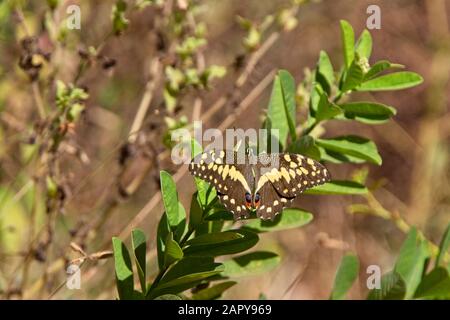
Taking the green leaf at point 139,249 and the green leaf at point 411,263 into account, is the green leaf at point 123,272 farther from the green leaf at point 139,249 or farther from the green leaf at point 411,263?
the green leaf at point 411,263

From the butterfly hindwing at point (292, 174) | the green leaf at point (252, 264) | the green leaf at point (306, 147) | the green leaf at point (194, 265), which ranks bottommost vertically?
the green leaf at point (252, 264)

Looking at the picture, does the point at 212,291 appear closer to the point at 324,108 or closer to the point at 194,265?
the point at 194,265

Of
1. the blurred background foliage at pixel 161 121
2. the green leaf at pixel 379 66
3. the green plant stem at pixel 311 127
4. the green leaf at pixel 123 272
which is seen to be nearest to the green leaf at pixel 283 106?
the green plant stem at pixel 311 127

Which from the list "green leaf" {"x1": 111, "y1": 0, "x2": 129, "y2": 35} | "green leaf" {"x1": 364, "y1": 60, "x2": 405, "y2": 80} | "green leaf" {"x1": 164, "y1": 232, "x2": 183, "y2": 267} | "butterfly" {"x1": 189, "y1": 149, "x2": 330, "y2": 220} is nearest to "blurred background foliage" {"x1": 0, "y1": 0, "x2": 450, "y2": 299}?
"green leaf" {"x1": 111, "y1": 0, "x2": 129, "y2": 35}

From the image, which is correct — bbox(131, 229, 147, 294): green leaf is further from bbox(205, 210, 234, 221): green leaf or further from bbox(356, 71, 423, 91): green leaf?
bbox(356, 71, 423, 91): green leaf

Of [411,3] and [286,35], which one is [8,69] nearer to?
[286,35]

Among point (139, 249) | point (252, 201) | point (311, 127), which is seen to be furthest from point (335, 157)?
point (139, 249)
